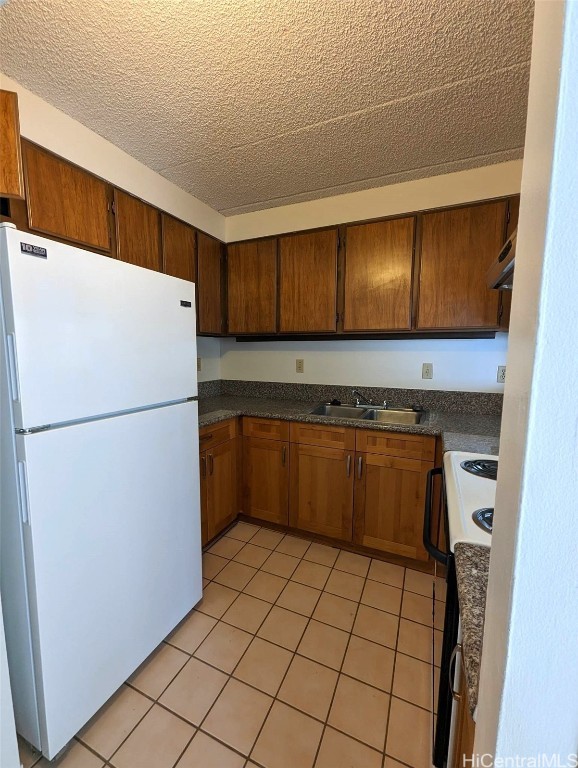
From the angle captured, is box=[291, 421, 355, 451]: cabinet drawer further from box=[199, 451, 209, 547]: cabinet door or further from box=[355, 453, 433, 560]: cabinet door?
box=[199, 451, 209, 547]: cabinet door

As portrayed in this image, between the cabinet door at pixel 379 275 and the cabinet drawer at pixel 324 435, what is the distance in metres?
0.71

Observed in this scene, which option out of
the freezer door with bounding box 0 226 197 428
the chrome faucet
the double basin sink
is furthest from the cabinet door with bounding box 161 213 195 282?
the chrome faucet

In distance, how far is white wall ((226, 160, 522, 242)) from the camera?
76.1 inches

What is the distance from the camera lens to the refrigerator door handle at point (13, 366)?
35.2 inches

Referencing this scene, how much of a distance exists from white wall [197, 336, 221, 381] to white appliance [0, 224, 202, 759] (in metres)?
1.31

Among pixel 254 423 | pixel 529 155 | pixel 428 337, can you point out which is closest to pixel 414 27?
pixel 529 155

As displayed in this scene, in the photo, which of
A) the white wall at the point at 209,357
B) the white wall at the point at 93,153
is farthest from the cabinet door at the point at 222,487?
the white wall at the point at 93,153

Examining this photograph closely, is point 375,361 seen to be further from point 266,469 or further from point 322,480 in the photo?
point 266,469

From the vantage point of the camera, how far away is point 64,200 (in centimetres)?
150

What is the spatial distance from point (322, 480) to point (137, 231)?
1.90 metres

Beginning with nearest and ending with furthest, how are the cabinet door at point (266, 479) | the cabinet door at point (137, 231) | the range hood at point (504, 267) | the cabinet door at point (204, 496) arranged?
the range hood at point (504, 267) < the cabinet door at point (137, 231) < the cabinet door at point (204, 496) < the cabinet door at point (266, 479)

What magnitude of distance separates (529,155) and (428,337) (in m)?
2.05

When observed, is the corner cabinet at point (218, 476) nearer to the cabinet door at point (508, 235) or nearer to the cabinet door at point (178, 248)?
the cabinet door at point (178, 248)

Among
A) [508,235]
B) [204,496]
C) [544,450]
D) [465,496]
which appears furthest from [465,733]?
[508,235]
